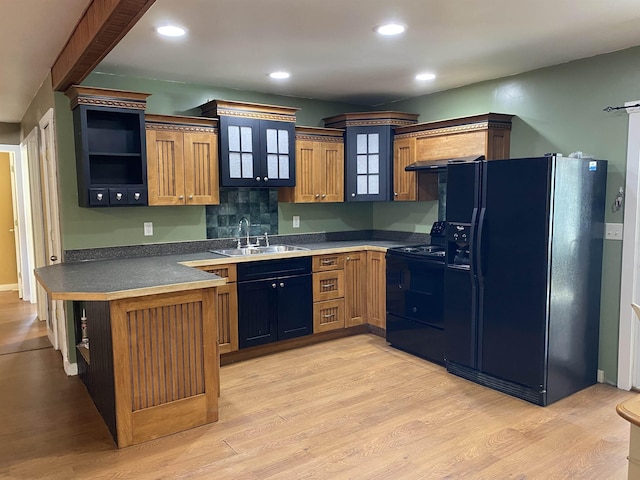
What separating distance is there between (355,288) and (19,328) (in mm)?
3737

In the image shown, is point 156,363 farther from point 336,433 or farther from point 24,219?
point 24,219

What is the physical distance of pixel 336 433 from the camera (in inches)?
113

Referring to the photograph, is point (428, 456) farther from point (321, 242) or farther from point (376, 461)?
point (321, 242)

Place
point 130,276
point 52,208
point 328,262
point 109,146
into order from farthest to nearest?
point 328,262
point 52,208
point 109,146
point 130,276

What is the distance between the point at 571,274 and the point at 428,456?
5.32ft

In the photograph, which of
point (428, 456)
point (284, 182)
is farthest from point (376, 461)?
point (284, 182)

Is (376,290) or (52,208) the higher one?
(52,208)

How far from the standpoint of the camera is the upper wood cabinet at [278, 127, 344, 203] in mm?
4746

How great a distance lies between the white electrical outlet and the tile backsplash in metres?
2.92

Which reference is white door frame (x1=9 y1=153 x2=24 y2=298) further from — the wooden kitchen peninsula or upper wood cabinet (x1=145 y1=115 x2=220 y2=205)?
the wooden kitchen peninsula

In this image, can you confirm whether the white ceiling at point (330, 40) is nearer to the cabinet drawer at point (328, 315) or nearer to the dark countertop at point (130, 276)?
the dark countertop at point (130, 276)

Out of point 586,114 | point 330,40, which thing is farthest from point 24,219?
point 586,114

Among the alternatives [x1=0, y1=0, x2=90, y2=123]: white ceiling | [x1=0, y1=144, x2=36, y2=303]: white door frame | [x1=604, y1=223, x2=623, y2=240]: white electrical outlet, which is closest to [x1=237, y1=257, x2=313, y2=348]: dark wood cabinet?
[x1=0, y1=0, x2=90, y2=123]: white ceiling

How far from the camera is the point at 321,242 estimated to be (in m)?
5.22
